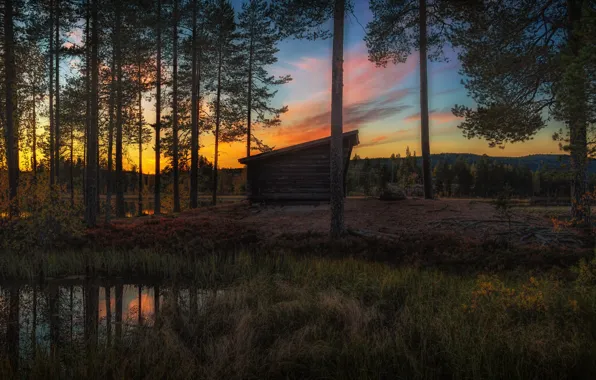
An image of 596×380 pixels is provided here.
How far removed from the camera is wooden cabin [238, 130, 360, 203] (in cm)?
2347

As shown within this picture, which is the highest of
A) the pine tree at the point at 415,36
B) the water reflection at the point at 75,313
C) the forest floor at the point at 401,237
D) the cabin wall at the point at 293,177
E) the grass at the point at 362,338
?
the pine tree at the point at 415,36

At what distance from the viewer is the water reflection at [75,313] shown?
18.7ft

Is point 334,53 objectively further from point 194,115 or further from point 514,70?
point 194,115

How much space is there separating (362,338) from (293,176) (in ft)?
61.3

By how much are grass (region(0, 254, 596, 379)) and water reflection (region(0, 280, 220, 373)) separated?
0.35 m

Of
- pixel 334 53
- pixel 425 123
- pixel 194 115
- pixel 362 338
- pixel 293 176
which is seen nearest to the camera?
pixel 362 338

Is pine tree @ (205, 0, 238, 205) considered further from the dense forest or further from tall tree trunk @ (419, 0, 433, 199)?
tall tree trunk @ (419, 0, 433, 199)

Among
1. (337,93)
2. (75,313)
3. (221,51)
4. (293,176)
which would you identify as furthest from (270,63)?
(75,313)

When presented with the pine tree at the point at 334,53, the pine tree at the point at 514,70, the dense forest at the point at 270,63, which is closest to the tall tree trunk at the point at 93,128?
the dense forest at the point at 270,63

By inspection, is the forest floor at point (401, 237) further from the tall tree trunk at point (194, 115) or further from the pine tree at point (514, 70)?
the tall tree trunk at point (194, 115)

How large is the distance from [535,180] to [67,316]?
129m

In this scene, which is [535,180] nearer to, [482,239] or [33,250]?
[482,239]

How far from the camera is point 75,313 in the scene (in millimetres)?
7488

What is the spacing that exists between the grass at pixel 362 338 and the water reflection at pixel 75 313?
35cm
